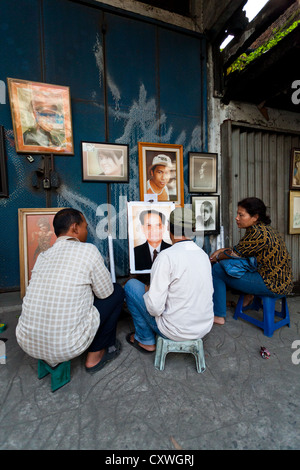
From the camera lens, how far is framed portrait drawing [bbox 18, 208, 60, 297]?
2.60m

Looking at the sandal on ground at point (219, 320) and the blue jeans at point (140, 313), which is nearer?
the blue jeans at point (140, 313)

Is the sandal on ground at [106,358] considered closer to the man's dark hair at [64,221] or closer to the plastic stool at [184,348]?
the plastic stool at [184,348]

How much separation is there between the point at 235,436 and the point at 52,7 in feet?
15.2

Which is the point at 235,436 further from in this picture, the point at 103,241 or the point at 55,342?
the point at 103,241

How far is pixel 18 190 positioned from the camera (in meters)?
2.74

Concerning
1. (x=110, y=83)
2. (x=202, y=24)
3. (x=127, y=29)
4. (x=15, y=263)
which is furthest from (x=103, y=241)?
(x=202, y=24)

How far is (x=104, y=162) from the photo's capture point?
3027mm

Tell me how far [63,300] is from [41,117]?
2396 millimetres

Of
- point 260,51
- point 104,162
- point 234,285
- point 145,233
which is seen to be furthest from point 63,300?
point 260,51

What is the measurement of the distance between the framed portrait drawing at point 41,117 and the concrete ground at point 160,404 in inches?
91.7

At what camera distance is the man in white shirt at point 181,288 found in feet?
5.33

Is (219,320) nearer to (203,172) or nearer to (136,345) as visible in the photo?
(136,345)

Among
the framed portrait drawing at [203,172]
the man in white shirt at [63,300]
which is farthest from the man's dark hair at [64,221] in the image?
the framed portrait drawing at [203,172]
